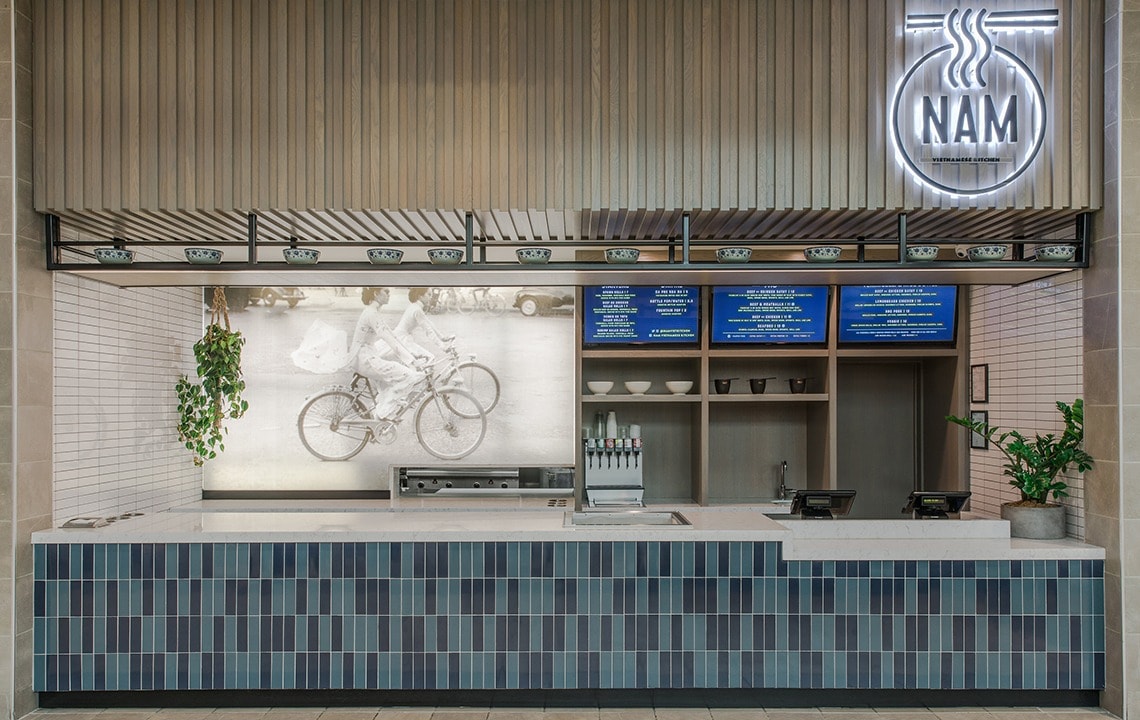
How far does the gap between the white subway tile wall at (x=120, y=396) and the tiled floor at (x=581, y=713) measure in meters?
1.12

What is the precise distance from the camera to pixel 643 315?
6125 mm

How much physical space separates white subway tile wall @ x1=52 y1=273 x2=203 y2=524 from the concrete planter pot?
15.8 ft

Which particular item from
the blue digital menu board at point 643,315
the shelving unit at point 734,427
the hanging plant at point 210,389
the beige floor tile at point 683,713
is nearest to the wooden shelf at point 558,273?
the hanging plant at point 210,389

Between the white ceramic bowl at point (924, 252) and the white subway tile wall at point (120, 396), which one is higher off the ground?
the white ceramic bowl at point (924, 252)

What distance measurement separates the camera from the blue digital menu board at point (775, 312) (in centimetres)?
611

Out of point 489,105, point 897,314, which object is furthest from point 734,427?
point 489,105

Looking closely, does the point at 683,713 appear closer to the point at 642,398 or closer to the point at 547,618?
the point at 547,618

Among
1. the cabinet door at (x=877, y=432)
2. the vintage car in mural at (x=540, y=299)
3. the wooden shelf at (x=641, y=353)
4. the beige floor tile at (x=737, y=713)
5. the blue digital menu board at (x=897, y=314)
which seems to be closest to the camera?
the beige floor tile at (x=737, y=713)

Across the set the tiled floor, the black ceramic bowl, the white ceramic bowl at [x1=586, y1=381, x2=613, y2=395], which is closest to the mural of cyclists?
the white ceramic bowl at [x1=586, y1=381, x2=613, y2=395]

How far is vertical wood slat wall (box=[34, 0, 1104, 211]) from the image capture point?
4.13 meters

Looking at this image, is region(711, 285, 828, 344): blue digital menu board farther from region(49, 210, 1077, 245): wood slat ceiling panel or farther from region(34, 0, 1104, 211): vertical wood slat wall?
region(34, 0, 1104, 211): vertical wood slat wall

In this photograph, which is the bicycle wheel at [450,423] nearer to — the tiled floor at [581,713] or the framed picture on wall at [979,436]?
the tiled floor at [581,713]

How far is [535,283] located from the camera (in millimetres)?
4734

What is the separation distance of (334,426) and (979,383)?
443cm
